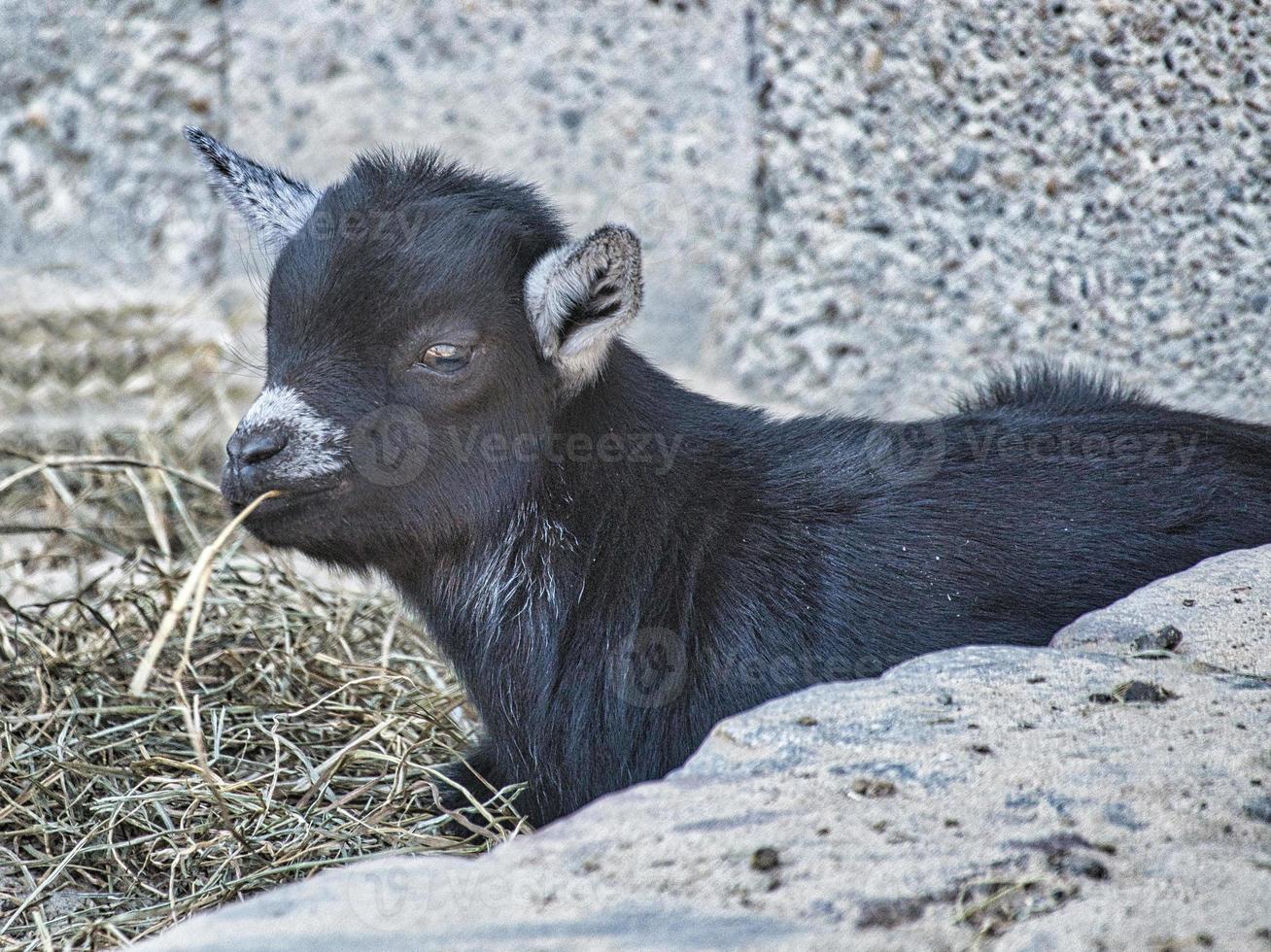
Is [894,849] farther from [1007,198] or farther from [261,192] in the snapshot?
[1007,198]

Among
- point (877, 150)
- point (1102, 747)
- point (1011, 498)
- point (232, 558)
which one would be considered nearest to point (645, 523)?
point (1011, 498)

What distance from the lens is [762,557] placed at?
3.50 metres

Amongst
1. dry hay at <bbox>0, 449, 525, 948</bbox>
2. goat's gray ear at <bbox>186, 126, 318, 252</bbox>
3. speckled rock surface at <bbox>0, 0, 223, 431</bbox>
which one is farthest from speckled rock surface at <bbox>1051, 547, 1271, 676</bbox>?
speckled rock surface at <bbox>0, 0, 223, 431</bbox>

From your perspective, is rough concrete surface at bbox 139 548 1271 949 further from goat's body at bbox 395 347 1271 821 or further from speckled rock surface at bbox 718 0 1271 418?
speckled rock surface at bbox 718 0 1271 418

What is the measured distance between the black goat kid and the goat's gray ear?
1.16ft

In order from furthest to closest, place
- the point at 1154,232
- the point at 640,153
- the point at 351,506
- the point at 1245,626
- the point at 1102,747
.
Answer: the point at 640,153 < the point at 1154,232 < the point at 351,506 < the point at 1245,626 < the point at 1102,747

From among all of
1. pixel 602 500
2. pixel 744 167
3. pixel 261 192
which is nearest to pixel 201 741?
pixel 602 500

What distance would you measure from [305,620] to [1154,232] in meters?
3.25

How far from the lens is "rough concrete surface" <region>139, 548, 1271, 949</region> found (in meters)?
2.07

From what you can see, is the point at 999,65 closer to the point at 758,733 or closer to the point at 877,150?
the point at 877,150

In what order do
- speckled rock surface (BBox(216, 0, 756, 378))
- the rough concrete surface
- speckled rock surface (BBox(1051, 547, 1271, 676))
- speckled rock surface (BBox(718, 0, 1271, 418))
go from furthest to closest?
1. speckled rock surface (BBox(216, 0, 756, 378))
2. speckled rock surface (BBox(718, 0, 1271, 418))
3. speckled rock surface (BBox(1051, 547, 1271, 676))
4. the rough concrete surface

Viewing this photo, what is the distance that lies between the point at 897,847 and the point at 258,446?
1817mm

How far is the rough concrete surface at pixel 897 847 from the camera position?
207 centimetres

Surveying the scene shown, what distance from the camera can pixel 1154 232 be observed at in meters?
5.14
